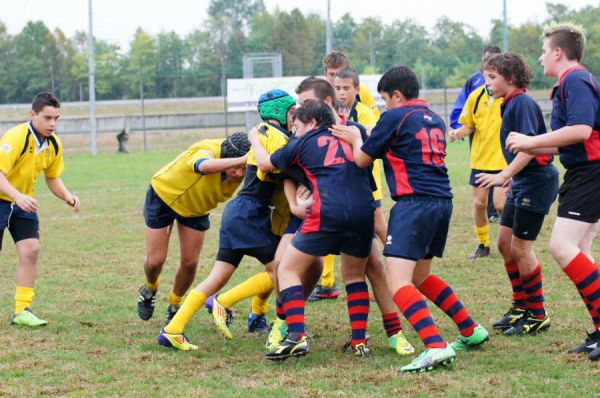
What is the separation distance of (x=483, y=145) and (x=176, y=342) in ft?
15.3

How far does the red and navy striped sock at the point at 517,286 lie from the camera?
6535 mm

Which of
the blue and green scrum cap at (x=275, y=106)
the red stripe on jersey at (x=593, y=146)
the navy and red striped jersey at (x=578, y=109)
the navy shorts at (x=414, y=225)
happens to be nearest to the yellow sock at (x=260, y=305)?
the blue and green scrum cap at (x=275, y=106)

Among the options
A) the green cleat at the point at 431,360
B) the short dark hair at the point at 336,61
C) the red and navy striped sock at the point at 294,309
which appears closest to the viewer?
the green cleat at the point at 431,360

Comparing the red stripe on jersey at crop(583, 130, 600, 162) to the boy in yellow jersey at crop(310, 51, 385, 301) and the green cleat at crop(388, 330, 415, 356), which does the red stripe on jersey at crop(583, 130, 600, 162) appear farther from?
the boy in yellow jersey at crop(310, 51, 385, 301)

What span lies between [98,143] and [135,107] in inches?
131

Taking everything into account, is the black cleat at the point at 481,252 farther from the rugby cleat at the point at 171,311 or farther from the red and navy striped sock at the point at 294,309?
the red and navy striped sock at the point at 294,309

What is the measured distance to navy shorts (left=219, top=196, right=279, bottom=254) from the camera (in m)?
6.17

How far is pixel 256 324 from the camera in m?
6.83

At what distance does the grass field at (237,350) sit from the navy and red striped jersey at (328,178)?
91 centimetres

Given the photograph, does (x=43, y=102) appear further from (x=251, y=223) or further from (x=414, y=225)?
(x=414, y=225)

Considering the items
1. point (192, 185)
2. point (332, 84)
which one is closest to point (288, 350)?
point (192, 185)

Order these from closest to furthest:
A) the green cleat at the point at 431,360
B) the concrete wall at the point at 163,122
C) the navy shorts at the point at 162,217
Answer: the green cleat at the point at 431,360 → the navy shorts at the point at 162,217 → the concrete wall at the point at 163,122

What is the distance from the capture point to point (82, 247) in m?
11.1

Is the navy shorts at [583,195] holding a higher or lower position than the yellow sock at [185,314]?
higher
